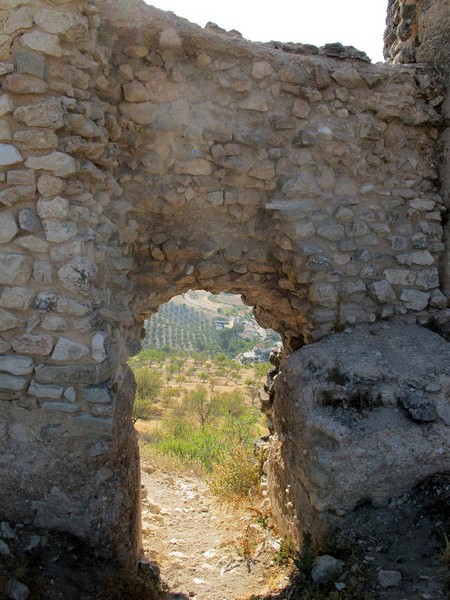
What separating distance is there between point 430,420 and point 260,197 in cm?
197

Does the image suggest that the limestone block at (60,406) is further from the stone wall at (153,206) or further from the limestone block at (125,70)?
the limestone block at (125,70)

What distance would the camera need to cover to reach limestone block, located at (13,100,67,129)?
2.72 metres

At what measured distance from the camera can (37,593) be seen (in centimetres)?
250

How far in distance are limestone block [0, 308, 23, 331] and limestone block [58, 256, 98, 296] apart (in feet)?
1.07

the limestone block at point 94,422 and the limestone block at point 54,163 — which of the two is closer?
the limestone block at point 54,163

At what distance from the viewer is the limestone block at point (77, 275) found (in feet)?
9.36

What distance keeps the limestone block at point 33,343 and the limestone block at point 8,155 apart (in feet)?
3.02

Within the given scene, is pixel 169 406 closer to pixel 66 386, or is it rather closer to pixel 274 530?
pixel 274 530

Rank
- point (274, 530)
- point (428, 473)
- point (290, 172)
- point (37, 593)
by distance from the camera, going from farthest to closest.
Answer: point (274, 530) < point (290, 172) < point (428, 473) < point (37, 593)

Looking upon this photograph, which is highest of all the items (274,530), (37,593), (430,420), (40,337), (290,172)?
(290,172)

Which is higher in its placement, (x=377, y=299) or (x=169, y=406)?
(x=377, y=299)

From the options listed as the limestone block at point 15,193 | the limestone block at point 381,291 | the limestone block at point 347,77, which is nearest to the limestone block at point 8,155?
the limestone block at point 15,193

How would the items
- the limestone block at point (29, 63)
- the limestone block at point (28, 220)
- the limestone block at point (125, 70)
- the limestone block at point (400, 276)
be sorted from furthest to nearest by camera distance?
the limestone block at point (400, 276)
the limestone block at point (125, 70)
the limestone block at point (28, 220)
the limestone block at point (29, 63)

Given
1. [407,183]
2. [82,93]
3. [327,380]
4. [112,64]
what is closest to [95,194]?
[82,93]
